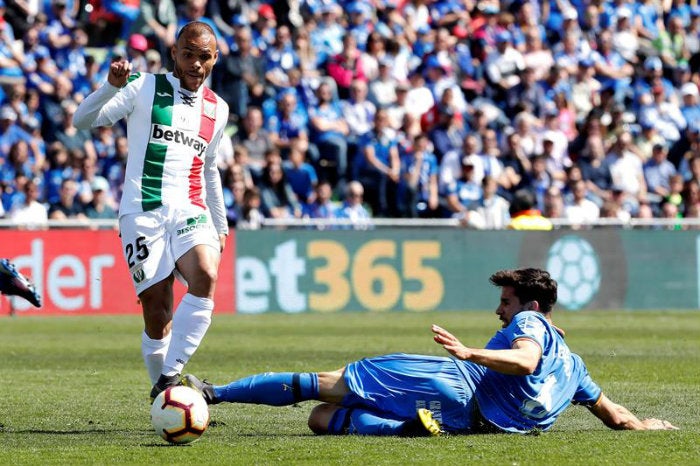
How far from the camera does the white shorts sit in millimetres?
8703

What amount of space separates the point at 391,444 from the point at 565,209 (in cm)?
1608

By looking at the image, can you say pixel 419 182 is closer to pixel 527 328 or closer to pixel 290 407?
pixel 290 407

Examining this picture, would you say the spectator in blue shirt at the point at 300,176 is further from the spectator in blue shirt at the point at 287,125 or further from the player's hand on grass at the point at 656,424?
the player's hand on grass at the point at 656,424

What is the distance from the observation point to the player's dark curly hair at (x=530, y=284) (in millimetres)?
7684

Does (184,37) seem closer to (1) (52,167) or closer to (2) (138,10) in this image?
(1) (52,167)

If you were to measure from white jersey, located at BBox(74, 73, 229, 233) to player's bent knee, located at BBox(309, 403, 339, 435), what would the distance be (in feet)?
5.68

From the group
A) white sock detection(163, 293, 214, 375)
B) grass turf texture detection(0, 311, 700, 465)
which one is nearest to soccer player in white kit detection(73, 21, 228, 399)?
white sock detection(163, 293, 214, 375)

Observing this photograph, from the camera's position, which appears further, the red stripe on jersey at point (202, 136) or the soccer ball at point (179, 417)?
the red stripe on jersey at point (202, 136)

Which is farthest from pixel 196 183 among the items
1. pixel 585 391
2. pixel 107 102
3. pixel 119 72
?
pixel 585 391

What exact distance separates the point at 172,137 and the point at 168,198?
0.41 m

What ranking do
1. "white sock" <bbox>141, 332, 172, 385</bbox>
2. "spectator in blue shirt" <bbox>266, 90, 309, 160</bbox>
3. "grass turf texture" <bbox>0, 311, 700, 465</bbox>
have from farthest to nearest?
"spectator in blue shirt" <bbox>266, 90, 309, 160</bbox>
"white sock" <bbox>141, 332, 172, 385</bbox>
"grass turf texture" <bbox>0, 311, 700, 465</bbox>

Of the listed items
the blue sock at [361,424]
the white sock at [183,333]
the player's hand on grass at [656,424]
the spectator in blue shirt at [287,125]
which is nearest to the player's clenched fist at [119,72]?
the white sock at [183,333]

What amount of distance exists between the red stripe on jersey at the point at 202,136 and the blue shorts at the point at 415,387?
187 cm

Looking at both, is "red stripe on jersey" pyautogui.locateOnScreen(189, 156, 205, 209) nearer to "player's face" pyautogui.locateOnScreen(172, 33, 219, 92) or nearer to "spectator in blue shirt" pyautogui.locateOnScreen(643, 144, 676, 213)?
"player's face" pyautogui.locateOnScreen(172, 33, 219, 92)
